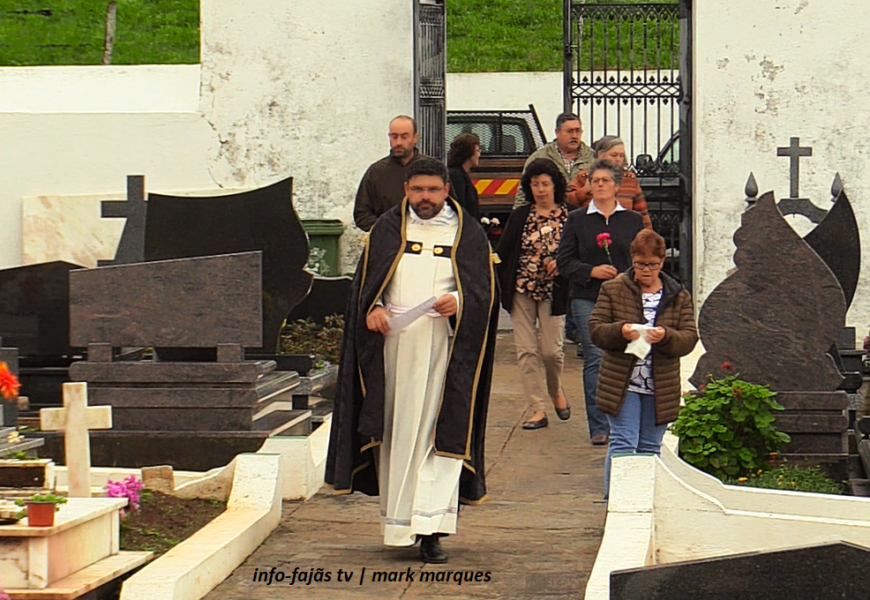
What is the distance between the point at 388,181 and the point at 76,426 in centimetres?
411

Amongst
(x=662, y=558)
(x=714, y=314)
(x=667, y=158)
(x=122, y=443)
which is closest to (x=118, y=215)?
(x=122, y=443)

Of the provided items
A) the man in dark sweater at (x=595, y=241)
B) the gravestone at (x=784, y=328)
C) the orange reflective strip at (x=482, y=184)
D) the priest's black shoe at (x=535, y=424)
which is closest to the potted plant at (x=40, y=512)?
the gravestone at (x=784, y=328)

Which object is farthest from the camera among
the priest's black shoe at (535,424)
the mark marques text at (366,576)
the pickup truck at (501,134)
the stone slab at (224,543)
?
the pickup truck at (501,134)

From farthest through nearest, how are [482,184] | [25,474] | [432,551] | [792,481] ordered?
[482,184] → [792,481] → [432,551] → [25,474]

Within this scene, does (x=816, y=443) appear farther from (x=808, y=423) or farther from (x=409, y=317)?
(x=409, y=317)

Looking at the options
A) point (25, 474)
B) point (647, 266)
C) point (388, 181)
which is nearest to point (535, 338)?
point (388, 181)

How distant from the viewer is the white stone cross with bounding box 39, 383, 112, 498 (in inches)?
287

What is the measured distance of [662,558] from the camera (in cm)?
730

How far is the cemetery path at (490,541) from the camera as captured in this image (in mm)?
6750

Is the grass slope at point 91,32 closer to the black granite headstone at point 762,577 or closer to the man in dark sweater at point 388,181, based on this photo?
the man in dark sweater at point 388,181

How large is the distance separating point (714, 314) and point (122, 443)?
3.44 m

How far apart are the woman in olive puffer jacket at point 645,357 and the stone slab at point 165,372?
242cm

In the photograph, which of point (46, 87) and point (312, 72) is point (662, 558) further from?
point (46, 87)

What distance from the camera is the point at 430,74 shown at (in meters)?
14.6
